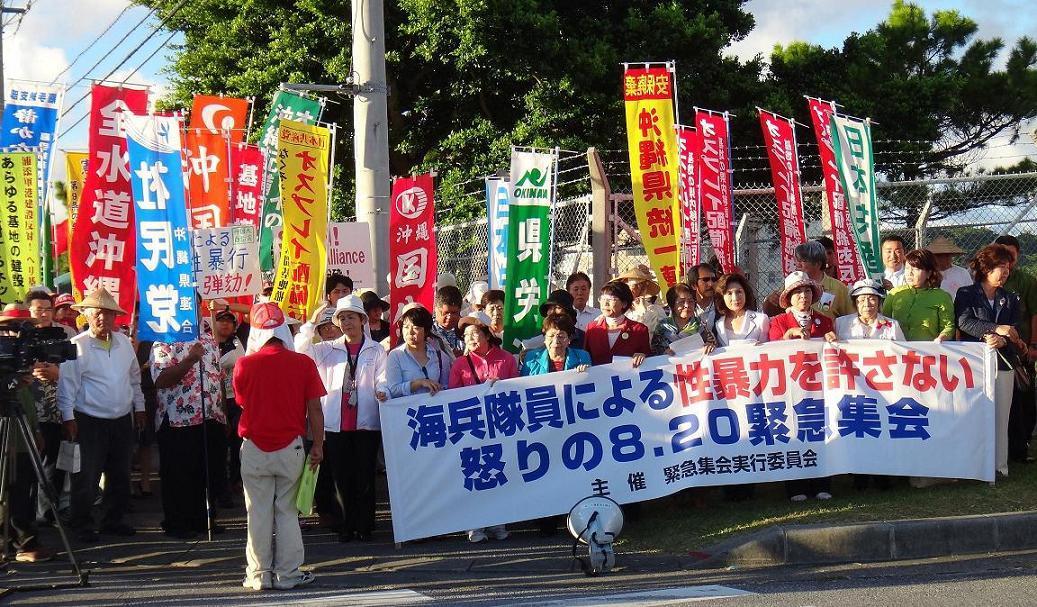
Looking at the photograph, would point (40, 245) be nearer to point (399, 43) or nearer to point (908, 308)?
point (908, 308)

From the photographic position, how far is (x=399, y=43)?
71.7 ft

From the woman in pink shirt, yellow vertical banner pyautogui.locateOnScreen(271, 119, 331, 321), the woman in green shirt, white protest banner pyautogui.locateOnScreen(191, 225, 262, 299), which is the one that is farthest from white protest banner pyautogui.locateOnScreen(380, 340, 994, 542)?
white protest banner pyautogui.locateOnScreen(191, 225, 262, 299)

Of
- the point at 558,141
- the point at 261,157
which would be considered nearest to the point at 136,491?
the point at 261,157

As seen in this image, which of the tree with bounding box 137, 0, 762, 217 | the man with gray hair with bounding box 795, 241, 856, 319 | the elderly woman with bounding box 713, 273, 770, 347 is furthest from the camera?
the tree with bounding box 137, 0, 762, 217

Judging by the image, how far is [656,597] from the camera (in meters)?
6.68

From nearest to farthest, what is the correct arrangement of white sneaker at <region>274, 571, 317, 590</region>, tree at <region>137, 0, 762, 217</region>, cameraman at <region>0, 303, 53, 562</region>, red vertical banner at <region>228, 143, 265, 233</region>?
white sneaker at <region>274, 571, 317, 590</region> → cameraman at <region>0, 303, 53, 562</region> → red vertical banner at <region>228, 143, 265, 233</region> → tree at <region>137, 0, 762, 217</region>

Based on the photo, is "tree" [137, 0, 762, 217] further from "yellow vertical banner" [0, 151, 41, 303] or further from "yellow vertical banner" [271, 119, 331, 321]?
"yellow vertical banner" [0, 151, 41, 303]

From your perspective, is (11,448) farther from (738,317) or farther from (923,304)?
(923,304)

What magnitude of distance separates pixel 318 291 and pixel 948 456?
5564 millimetres

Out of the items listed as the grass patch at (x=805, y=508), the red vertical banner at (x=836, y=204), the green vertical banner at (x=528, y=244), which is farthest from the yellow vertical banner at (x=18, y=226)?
the red vertical banner at (x=836, y=204)

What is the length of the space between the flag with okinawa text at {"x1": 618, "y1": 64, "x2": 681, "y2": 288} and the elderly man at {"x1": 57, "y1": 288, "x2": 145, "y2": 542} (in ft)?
16.8

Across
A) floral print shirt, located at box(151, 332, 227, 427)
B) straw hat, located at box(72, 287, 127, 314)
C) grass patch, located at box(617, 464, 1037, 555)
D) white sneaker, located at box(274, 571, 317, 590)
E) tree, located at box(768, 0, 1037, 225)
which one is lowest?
white sneaker, located at box(274, 571, 317, 590)

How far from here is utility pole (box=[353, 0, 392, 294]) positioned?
41.3 ft


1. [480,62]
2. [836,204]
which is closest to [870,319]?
[836,204]
